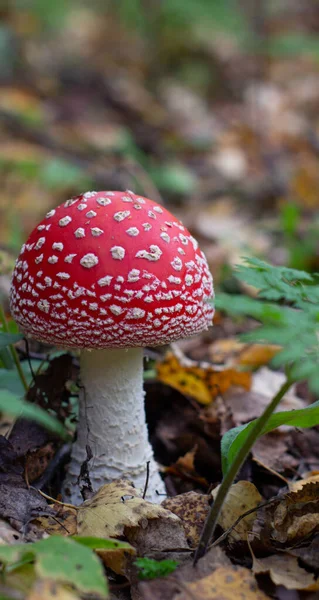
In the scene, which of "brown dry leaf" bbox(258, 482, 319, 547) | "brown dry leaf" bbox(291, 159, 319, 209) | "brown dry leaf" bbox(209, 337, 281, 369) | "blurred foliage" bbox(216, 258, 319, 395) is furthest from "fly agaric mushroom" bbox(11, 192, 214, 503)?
"brown dry leaf" bbox(291, 159, 319, 209)

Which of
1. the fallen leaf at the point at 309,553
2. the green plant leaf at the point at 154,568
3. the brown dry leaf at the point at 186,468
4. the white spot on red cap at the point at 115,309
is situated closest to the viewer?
the green plant leaf at the point at 154,568

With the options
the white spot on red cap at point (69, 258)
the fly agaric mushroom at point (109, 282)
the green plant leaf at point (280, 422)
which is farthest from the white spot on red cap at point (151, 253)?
the green plant leaf at point (280, 422)

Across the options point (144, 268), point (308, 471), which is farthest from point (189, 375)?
point (144, 268)

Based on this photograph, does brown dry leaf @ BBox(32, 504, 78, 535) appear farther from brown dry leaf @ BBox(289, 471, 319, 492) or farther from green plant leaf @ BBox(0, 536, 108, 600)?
brown dry leaf @ BBox(289, 471, 319, 492)

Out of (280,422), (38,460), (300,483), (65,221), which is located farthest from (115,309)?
(300,483)

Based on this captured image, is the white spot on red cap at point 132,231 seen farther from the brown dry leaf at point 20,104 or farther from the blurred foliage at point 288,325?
the brown dry leaf at point 20,104
